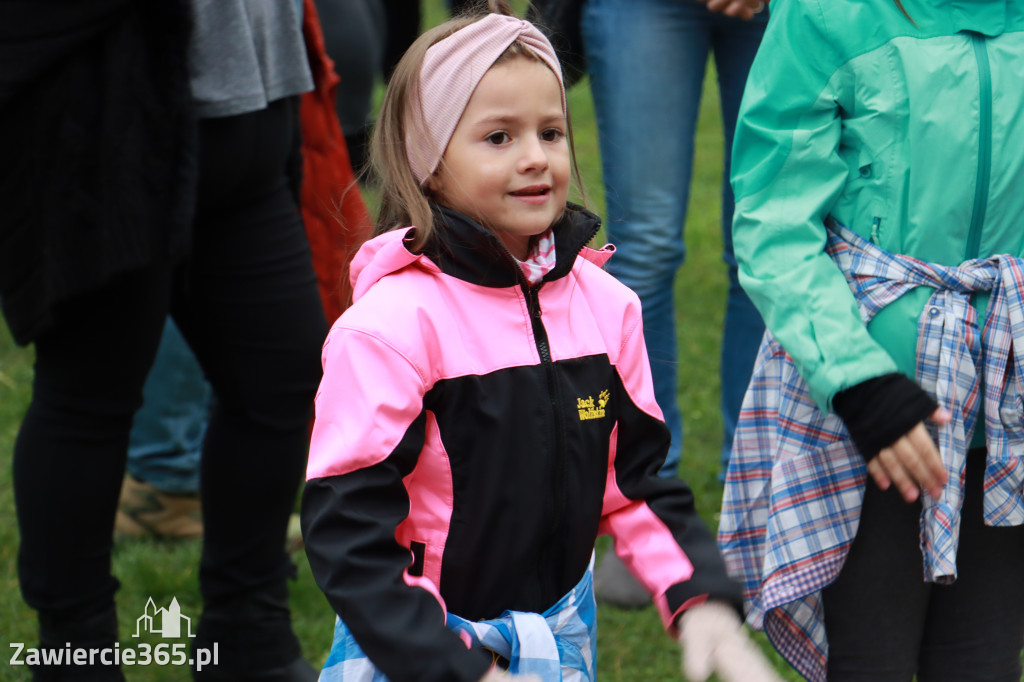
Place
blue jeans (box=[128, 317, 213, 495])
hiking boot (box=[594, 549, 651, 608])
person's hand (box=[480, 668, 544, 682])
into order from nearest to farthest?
person's hand (box=[480, 668, 544, 682]), hiking boot (box=[594, 549, 651, 608]), blue jeans (box=[128, 317, 213, 495])

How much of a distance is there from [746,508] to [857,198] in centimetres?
57

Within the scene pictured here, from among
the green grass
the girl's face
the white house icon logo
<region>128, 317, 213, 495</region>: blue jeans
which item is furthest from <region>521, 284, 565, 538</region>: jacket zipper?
<region>128, 317, 213, 495</region>: blue jeans

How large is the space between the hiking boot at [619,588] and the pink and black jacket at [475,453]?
1.32 metres

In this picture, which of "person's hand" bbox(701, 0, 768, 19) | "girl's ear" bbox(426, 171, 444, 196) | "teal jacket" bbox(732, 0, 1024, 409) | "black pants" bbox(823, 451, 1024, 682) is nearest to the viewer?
"girl's ear" bbox(426, 171, 444, 196)

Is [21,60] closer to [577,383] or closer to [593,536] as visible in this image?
[577,383]

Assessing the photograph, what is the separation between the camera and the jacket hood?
1659 mm

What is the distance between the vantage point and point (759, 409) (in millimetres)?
2125

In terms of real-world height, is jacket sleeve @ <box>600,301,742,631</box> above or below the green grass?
above

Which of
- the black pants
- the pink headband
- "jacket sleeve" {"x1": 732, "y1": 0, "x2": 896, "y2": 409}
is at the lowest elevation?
the black pants

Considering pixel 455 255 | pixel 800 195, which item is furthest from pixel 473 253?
pixel 800 195

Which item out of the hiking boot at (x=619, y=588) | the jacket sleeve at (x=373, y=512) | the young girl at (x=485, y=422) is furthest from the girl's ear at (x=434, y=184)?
the hiking boot at (x=619, y=588)

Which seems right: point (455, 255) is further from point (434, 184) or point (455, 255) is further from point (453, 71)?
point (453, 71)

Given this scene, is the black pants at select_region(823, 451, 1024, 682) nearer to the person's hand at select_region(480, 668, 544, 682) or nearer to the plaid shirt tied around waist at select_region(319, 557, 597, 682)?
the plaid shirt tied around waist at select_region(319, 557, 597, 682)

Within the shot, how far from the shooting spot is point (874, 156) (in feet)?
6.26
